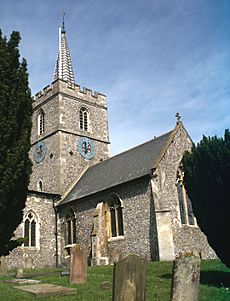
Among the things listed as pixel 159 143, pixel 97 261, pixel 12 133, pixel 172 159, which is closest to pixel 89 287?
pixel 12 133

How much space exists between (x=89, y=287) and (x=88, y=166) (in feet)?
60.3

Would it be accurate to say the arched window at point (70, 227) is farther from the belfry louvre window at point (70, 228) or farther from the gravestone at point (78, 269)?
the gravestone at point (78, 269)

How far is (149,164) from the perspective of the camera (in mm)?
19281

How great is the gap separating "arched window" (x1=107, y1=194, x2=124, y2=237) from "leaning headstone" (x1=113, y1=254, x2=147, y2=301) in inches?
553

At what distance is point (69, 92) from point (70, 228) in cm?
1176

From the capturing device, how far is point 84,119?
98.1 ft

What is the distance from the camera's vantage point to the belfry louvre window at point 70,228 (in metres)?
22.6

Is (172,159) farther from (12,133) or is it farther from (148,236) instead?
(12,133)

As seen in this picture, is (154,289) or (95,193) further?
(95,193)

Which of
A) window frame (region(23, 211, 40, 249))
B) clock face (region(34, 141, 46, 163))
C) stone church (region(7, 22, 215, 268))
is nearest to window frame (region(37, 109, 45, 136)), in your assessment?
stone church (region(7, 22, 215, 268))

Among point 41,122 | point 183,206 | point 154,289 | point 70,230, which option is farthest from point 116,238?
point 41,122

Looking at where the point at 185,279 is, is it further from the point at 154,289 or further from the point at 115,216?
the point at 115,216

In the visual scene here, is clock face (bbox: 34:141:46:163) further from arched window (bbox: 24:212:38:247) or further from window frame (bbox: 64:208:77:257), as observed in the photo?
window frame (bbox: 64:208:77:257)

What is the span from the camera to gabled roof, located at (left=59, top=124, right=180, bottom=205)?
19514 mm
